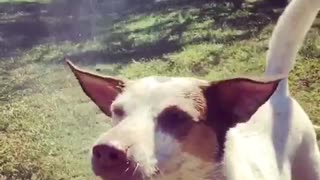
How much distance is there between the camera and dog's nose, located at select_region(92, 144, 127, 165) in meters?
3.44

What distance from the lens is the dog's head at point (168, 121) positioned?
3.50m

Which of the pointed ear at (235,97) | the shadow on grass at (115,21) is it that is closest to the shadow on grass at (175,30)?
the shadow on grass at (115,21)

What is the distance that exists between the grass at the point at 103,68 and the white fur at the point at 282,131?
91.9 inches

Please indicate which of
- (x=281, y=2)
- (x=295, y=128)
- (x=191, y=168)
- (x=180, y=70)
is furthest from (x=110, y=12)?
(x=191, y=168)

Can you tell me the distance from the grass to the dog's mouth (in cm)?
330

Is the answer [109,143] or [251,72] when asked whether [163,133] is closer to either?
[109,143]

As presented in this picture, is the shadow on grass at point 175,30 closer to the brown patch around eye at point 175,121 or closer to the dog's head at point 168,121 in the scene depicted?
the dog's head at point 168,121

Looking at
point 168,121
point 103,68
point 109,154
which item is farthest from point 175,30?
point 109,154

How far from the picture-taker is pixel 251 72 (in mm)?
8992

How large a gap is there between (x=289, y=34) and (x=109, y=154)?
1.90 metres

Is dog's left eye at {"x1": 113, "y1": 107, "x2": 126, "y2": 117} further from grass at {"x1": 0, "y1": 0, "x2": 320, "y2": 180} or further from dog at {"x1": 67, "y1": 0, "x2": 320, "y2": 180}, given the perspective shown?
grass at {"x1": 0, "y1": 0, "x2": 320, "y2": 180}

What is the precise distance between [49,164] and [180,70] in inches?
104

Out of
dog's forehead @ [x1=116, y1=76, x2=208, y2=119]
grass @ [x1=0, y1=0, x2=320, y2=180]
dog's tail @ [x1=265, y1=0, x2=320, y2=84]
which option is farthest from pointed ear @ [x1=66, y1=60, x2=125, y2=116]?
grass @ [x1=0, y1=0, x2=320, y2=180]

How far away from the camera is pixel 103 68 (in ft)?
32.1
